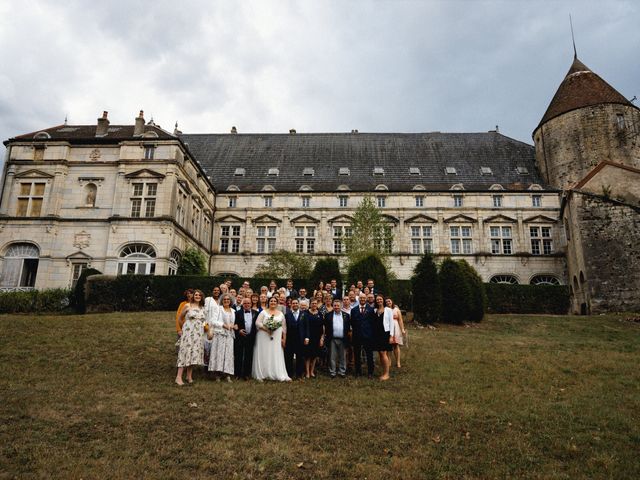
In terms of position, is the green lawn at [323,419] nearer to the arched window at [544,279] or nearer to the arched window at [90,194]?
the arched window at [90,194]

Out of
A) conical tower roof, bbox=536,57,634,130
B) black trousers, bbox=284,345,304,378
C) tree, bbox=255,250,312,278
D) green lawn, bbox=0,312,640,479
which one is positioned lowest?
green lawn, bbox=0,312,640,479

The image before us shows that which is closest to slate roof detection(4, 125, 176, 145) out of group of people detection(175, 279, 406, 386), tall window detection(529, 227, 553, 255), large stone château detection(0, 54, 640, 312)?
large stone château detection(0, 54, 640, 312)

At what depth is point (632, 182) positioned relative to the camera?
25.1 metres

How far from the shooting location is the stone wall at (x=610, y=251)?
77.5 ft

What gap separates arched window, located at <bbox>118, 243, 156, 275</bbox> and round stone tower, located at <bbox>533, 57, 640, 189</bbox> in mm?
29557

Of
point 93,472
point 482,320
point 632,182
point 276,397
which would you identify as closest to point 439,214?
point 632,182

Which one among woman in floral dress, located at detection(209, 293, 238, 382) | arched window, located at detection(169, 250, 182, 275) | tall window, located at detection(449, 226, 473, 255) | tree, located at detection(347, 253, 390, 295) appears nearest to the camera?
woman in floral dress, located at detection(209, 293, 238, 382)

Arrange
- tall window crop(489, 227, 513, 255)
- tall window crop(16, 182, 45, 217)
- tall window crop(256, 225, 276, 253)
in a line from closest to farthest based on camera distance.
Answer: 1. tall window crop(16, 182, 45, 217)
2. tall window crop(489, 227, 513, 255)
3. tall window crop(256, 225, 276, 253)

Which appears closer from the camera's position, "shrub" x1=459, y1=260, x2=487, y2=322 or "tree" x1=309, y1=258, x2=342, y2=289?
"tree" x1=309, y1=258, x2=342, y2=289

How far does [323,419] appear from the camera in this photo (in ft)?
23.1

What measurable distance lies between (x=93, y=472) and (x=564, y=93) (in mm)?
39570

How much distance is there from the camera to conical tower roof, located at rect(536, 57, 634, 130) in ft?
109

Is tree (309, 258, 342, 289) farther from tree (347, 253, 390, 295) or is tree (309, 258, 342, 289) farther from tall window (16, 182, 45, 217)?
tall window (16, 182, 45, 217)

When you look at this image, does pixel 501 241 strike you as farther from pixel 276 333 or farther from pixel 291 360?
pixel 276 333
